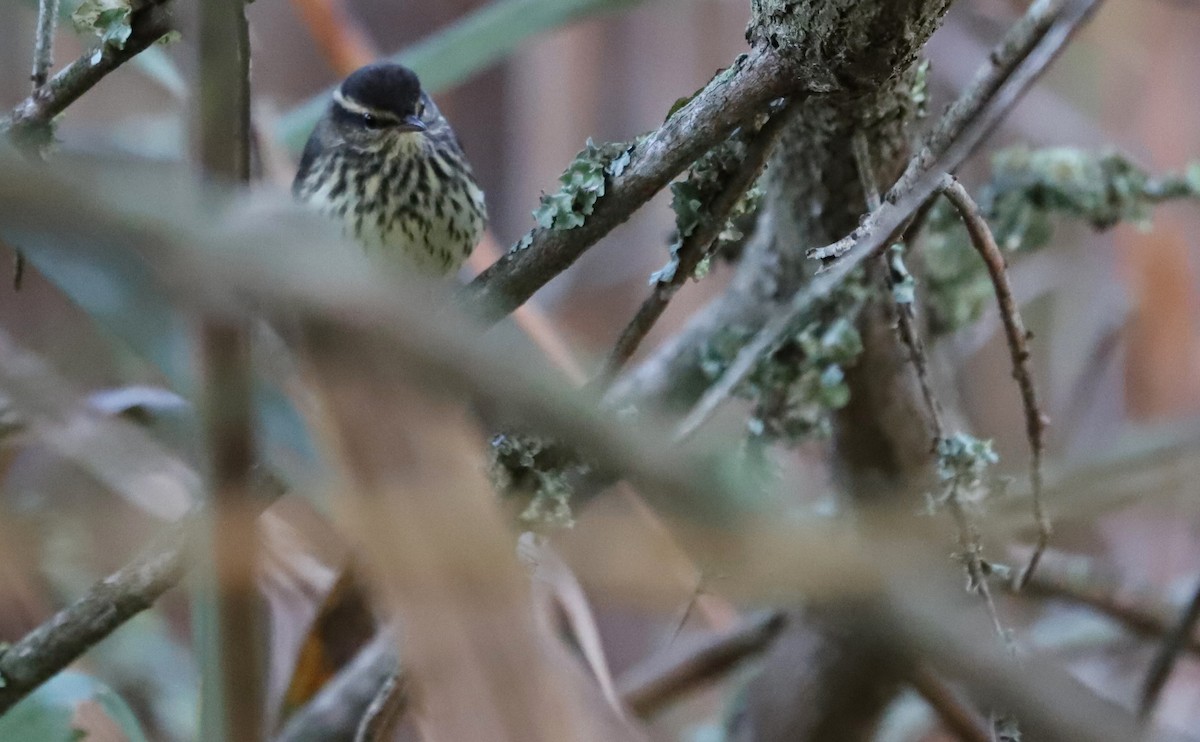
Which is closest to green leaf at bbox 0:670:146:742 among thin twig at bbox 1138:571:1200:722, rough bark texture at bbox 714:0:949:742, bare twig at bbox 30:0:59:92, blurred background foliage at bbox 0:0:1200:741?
blurred background foliage at bbox 0:0:1200:741

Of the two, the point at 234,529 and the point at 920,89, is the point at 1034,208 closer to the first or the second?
the point at 920,89

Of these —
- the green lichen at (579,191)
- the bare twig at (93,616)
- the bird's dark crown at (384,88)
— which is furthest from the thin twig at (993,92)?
the bird's dark crown at (384,88)

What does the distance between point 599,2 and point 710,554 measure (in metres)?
1.20

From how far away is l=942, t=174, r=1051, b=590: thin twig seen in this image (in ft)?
2.43

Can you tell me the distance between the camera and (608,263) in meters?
2.84

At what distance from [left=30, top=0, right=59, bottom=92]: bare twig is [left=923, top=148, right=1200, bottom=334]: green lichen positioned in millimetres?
859

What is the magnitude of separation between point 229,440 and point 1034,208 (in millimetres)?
1232

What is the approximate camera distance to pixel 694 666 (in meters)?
1.59

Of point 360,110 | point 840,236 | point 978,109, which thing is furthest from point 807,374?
point 360,110

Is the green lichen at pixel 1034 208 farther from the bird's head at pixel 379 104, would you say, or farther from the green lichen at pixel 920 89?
the bird's head at pixel 379 104

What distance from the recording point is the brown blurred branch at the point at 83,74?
2.62 ft

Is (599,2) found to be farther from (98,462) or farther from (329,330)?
(329,330)

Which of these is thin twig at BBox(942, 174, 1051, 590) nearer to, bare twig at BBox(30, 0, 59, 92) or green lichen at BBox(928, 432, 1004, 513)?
green lichen at BBox(928, 432, 1004, 513)

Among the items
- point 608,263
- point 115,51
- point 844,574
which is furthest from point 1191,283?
point 844,574
